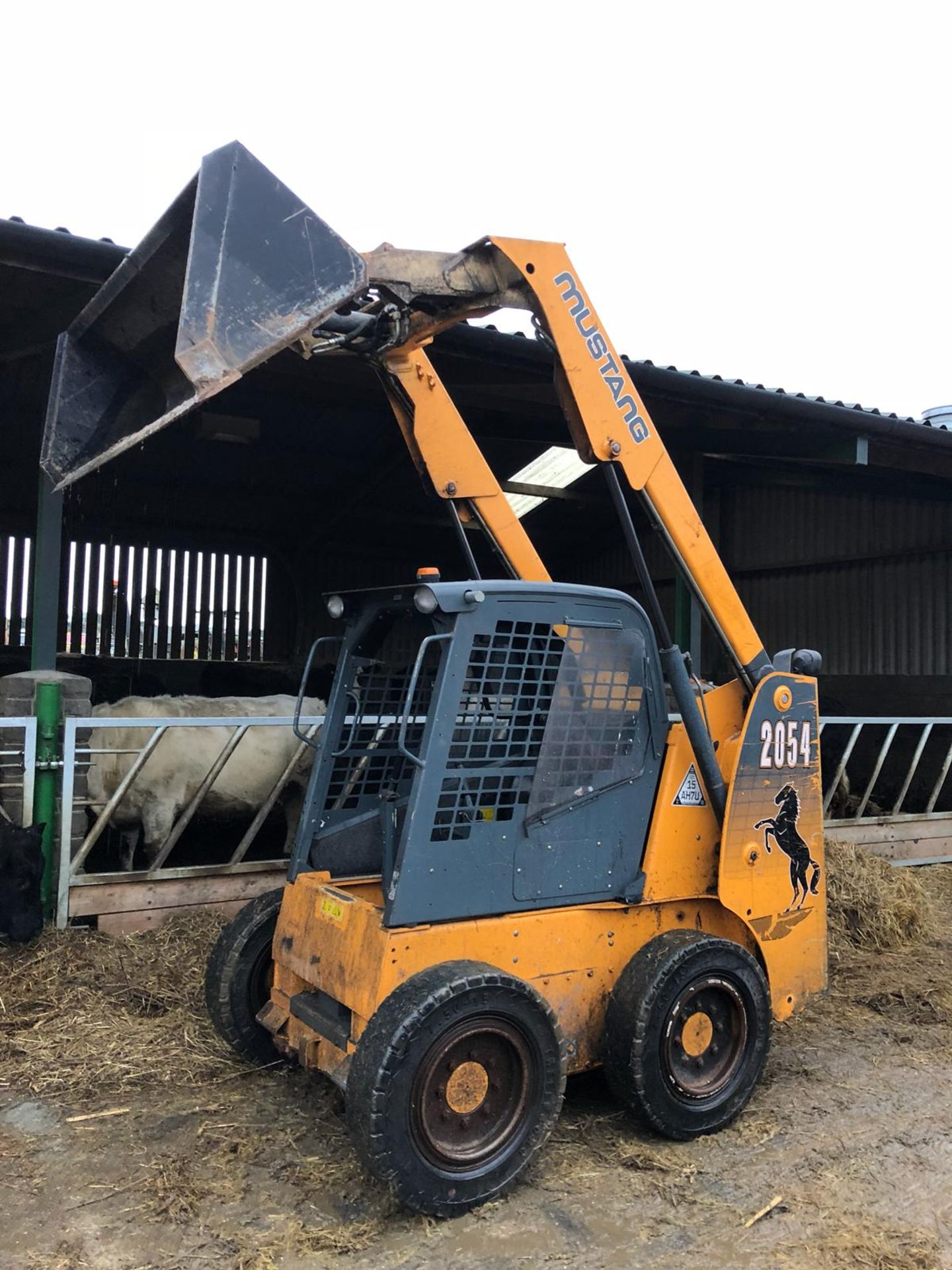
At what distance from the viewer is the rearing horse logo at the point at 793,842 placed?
423cm

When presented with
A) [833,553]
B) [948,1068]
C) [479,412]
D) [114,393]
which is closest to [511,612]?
[114,393]

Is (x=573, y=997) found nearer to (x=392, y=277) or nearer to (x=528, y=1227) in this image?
(x=528, y=1227)

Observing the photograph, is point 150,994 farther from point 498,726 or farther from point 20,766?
point 498,726

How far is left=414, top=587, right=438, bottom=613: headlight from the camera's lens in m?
3.37

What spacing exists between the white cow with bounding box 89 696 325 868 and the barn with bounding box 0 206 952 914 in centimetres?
51

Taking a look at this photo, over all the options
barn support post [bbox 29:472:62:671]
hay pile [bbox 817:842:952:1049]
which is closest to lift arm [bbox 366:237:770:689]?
hay pile [bbox 817:842:952:1049]

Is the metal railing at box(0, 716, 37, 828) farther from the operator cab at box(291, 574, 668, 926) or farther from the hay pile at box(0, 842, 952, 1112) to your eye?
the operator cab at box(291, 574, 668, 926)

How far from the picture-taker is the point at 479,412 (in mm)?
10117

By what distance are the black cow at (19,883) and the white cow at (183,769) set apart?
1.18 metres

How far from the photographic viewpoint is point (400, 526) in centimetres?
1575

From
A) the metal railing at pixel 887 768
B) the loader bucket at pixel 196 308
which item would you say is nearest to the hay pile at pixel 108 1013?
the loader bucket at pixel 196 308

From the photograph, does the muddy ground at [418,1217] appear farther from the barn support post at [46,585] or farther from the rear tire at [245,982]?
the barn support post at [46,585]

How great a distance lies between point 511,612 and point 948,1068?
9.90ft

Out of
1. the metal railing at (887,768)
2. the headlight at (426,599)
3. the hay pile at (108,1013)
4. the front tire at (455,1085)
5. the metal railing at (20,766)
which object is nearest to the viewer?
the front tire at (455,1085)
